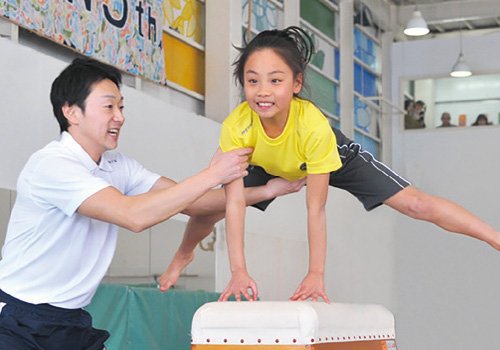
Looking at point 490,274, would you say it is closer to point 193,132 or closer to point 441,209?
point 193,132

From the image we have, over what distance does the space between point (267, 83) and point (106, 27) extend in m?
2.75

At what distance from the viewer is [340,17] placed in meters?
11.2

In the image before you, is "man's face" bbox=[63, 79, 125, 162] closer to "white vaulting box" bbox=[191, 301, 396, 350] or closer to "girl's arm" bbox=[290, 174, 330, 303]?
"white vaulting box" bbox=[191, 301, 396, 350]

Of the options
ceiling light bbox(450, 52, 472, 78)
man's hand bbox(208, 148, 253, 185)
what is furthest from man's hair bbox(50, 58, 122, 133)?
ceiling light bbox(450, 52, 472, 78)

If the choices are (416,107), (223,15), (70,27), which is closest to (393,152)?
(416,107)

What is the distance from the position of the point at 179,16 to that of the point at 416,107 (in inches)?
238

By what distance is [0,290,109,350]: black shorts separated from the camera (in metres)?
2.77

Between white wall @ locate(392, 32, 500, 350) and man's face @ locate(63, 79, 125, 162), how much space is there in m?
9.21

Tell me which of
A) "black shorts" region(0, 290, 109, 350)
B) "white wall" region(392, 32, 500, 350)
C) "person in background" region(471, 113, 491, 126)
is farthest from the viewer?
"person in background" region(471, 113, 491, 126)

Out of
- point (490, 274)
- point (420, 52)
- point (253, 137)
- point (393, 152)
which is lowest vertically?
point (490, 274)

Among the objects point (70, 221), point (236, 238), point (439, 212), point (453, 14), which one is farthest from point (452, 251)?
point (70, 221)

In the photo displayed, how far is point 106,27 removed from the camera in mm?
5938

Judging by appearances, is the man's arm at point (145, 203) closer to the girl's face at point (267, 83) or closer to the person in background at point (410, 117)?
the girl's face at point (267, 83)

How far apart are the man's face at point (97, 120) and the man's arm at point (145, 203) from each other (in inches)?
9.5
